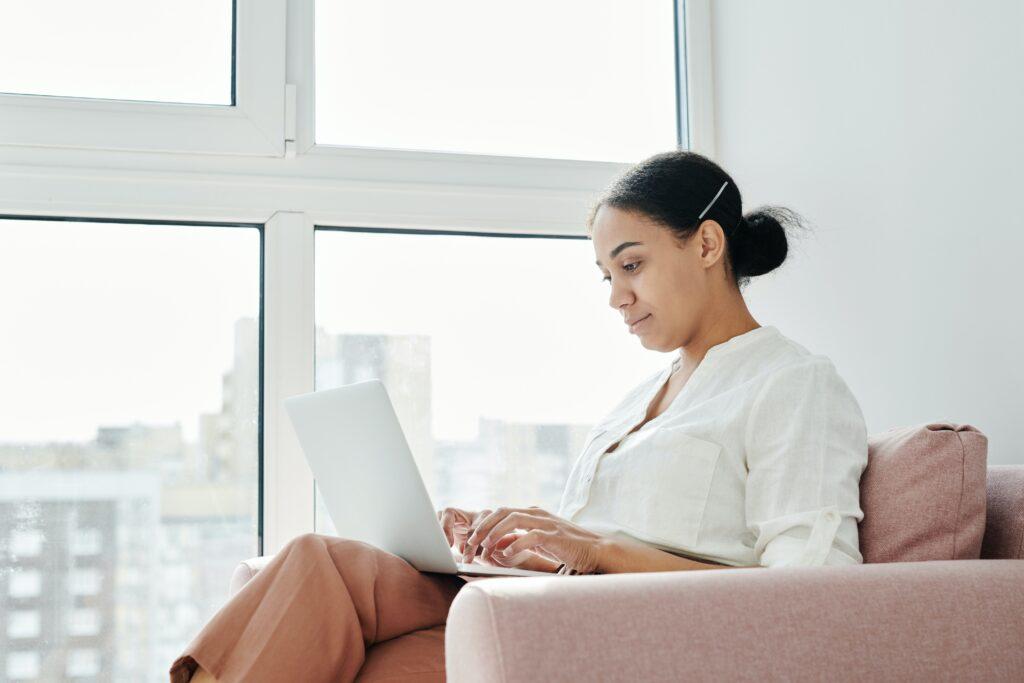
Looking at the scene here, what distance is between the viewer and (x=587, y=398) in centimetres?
243

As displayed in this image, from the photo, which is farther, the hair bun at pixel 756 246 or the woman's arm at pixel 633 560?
the hair bun at pixel 756 246

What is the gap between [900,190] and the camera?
181 cm

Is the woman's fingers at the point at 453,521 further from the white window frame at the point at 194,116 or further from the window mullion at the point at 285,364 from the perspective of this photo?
the white window frame at the point at 194,116

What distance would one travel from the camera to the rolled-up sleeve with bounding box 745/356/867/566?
128cm

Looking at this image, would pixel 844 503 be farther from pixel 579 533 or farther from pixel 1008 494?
pixel 579 533

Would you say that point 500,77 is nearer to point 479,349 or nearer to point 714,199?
point 479,349

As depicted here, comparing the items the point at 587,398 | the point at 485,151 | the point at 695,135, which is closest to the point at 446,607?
the point at 587,398

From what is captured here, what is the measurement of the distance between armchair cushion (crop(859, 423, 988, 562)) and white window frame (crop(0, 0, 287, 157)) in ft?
4.61

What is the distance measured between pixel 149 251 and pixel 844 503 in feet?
4.85

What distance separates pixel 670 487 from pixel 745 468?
103 millimetres

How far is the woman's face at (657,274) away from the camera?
1.65m

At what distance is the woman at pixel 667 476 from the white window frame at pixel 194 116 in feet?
2.70

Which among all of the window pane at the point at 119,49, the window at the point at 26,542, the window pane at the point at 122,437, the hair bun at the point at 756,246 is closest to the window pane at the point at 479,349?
the window pane at the point at 122,437

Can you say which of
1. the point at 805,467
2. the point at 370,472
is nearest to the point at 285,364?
the point at 370,472
